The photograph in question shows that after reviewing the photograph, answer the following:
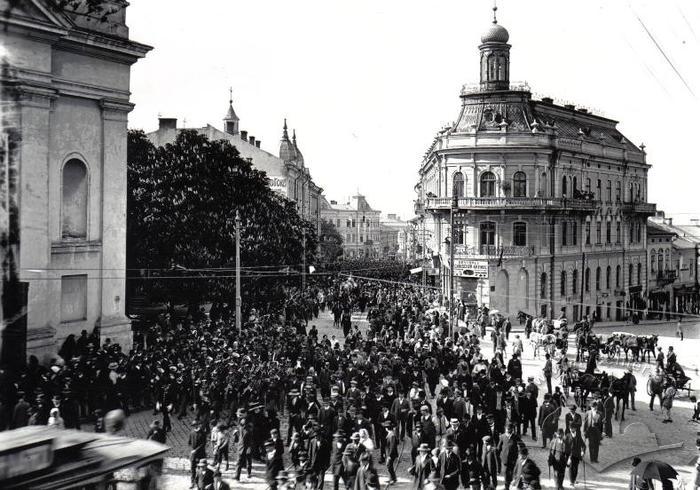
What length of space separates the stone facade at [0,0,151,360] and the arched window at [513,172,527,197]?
28.3m

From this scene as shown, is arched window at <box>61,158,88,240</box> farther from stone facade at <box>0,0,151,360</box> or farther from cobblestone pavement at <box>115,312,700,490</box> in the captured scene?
cobblestone pavement at <box>115,312,700,490</box>

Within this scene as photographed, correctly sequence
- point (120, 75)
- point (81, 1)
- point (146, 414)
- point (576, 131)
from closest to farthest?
A: 1. point (146, 414)
2. point (81, 1)
3. point (120, 75)
4. point (576, 131)

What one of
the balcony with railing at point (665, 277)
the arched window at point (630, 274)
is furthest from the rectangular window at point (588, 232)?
the balcony with railing at point (665, 277)

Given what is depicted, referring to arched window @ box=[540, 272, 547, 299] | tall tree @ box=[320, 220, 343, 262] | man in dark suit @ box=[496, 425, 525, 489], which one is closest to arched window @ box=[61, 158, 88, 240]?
man in dark suit @ box=[496, 425, 525, 489]

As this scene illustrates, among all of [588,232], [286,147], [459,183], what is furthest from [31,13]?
[286,147]

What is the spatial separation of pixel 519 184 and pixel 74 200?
1218 inches

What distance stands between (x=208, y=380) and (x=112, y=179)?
35.7 feet

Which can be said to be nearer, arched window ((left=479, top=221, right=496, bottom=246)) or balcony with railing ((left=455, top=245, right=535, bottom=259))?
balcony with railing ((left=455, top=245, right=535, bottom=259))

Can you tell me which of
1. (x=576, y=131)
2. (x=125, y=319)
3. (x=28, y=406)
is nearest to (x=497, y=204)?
(x=576, y=131)

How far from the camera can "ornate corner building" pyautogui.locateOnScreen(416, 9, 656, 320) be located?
153 ft

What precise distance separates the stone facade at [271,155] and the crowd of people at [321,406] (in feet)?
87.0

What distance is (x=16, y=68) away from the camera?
21.6 metres

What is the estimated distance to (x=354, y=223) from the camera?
5856 inches

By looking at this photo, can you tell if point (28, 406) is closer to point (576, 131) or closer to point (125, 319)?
point (125, 319)
